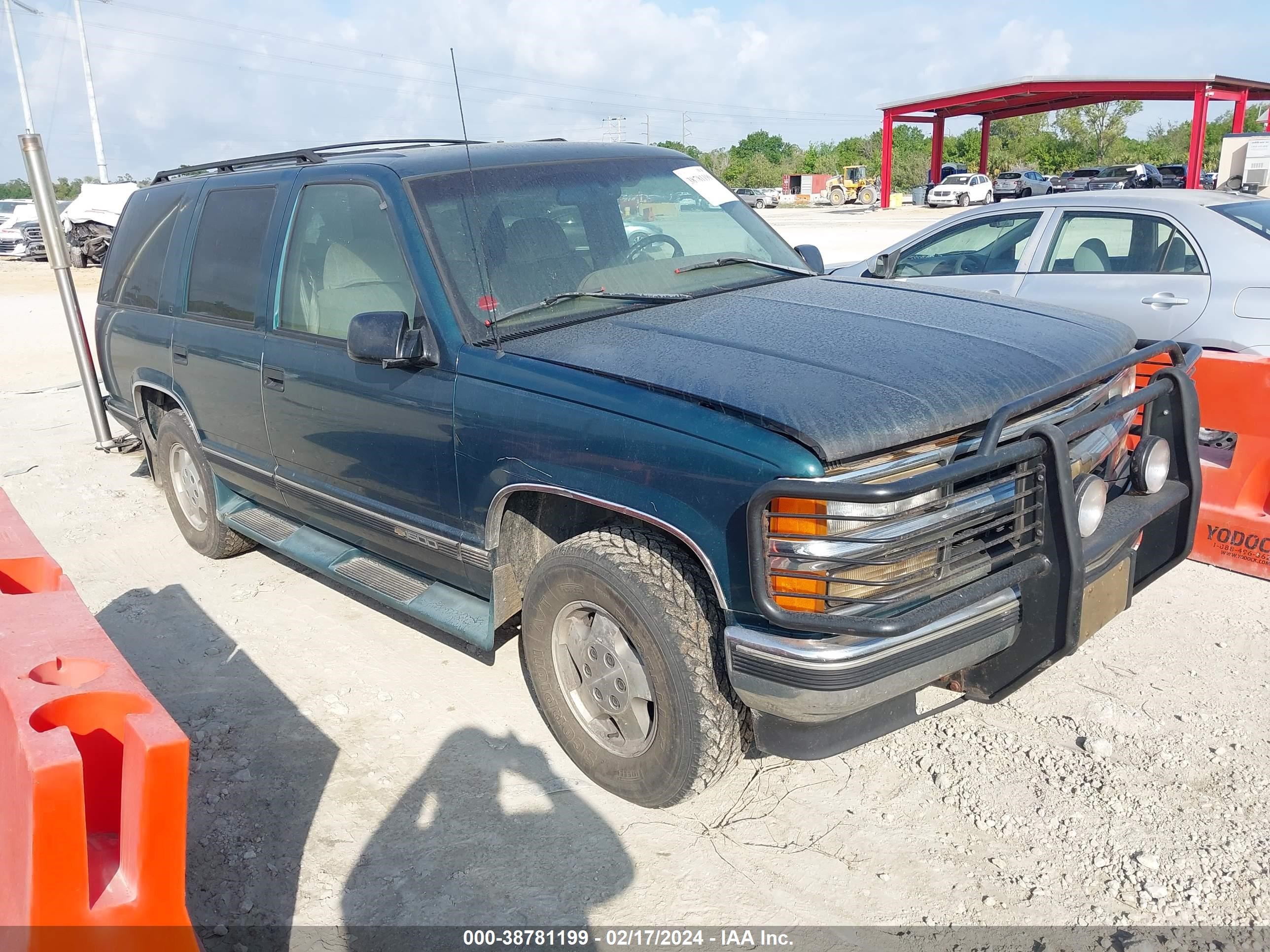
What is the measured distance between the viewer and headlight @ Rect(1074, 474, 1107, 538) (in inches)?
117

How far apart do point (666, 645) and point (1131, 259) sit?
16.2 feet

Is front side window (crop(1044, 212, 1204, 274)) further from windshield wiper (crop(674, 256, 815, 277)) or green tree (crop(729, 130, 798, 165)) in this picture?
green tree (crop(729, 130, 798, 165))

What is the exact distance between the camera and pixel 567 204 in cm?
397

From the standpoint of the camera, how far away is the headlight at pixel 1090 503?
9.75ft


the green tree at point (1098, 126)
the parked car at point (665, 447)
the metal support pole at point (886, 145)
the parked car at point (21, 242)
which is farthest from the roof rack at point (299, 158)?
the green tree at point (1098, 126)

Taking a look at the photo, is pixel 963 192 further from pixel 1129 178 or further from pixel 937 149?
pixel 1129 178

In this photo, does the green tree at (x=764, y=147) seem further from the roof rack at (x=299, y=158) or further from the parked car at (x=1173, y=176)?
the roof rack at (x=299, y=158)

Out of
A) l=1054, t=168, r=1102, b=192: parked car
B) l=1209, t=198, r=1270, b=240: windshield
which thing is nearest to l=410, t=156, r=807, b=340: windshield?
l=1209, t=198, r=1270, b=240: windshield

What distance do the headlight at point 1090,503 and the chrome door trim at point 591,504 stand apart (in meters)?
1.10

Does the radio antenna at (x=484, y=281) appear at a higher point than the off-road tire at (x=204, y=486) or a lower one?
higher

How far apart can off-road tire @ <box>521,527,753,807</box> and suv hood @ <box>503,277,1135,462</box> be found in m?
0.53

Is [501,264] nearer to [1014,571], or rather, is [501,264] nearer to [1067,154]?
[1014,571]


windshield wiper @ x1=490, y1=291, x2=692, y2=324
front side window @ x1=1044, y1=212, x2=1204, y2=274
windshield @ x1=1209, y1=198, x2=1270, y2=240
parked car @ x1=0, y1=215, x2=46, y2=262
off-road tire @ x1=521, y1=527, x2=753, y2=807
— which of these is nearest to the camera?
off-road tire @ x1=521, y1=527, x2=753, y2=807

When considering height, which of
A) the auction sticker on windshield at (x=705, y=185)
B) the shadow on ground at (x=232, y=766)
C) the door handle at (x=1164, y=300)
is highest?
the auction sticker on windshield at (x=705, y=185)
